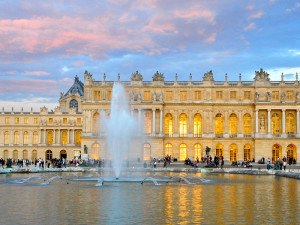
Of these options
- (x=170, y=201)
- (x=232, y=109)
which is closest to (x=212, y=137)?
(x=232, y=109)

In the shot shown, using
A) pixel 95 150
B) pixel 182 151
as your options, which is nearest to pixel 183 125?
pixel 182 151

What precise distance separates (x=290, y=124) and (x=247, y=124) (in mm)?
7013

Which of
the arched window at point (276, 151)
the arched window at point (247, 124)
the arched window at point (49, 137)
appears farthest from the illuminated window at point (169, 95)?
the arched window at point (49, 137)

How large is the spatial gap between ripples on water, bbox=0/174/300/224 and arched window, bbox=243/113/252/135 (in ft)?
149

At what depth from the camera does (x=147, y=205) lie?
22.9 meters

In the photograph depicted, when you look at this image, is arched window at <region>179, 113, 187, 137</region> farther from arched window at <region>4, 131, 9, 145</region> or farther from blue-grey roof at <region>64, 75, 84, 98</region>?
blue-grey roof at <region>64, 75, 84, 98</region>

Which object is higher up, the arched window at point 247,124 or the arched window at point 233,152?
the arched window at point 247,124

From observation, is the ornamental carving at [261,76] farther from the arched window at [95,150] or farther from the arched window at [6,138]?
the arched window at [6,138]

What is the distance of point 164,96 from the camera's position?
76688 mm

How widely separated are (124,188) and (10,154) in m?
72.6

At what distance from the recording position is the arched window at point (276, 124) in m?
76.2

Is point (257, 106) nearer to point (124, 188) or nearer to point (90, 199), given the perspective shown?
point (124, 188)

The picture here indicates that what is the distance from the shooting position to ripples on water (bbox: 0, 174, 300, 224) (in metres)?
19.1

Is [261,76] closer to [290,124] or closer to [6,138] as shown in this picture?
[290,124]
